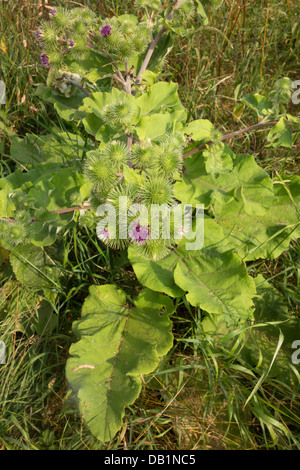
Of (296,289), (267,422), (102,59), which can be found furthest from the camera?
(102,59)

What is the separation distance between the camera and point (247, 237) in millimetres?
1999

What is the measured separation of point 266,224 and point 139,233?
3.02 ft

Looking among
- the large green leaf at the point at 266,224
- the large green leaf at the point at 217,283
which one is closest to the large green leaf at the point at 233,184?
the large green leaf at the point at 266,224

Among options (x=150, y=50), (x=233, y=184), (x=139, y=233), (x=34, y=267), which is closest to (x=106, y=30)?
(x=150, y=50)

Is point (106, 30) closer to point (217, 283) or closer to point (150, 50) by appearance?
point (150, 50)

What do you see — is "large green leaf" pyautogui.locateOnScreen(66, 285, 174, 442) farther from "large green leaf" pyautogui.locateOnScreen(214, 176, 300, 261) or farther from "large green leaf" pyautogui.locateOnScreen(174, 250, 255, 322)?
"large green leaf" pyautogui.locateOnScreen(214, 176, 300, 261)

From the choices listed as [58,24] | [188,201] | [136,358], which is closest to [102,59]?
[58,24]

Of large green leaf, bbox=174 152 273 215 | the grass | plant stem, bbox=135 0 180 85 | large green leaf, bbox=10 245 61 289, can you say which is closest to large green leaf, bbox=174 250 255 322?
the grass

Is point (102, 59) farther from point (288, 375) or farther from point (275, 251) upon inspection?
point (288, 375)

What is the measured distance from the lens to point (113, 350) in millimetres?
1778

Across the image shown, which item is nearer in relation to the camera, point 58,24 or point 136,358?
point 136,358

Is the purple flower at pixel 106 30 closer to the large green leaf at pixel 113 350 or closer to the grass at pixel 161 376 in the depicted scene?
the grass at pixel 161 376

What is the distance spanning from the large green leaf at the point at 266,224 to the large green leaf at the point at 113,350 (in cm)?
51

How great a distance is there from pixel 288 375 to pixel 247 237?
0.67 meters
